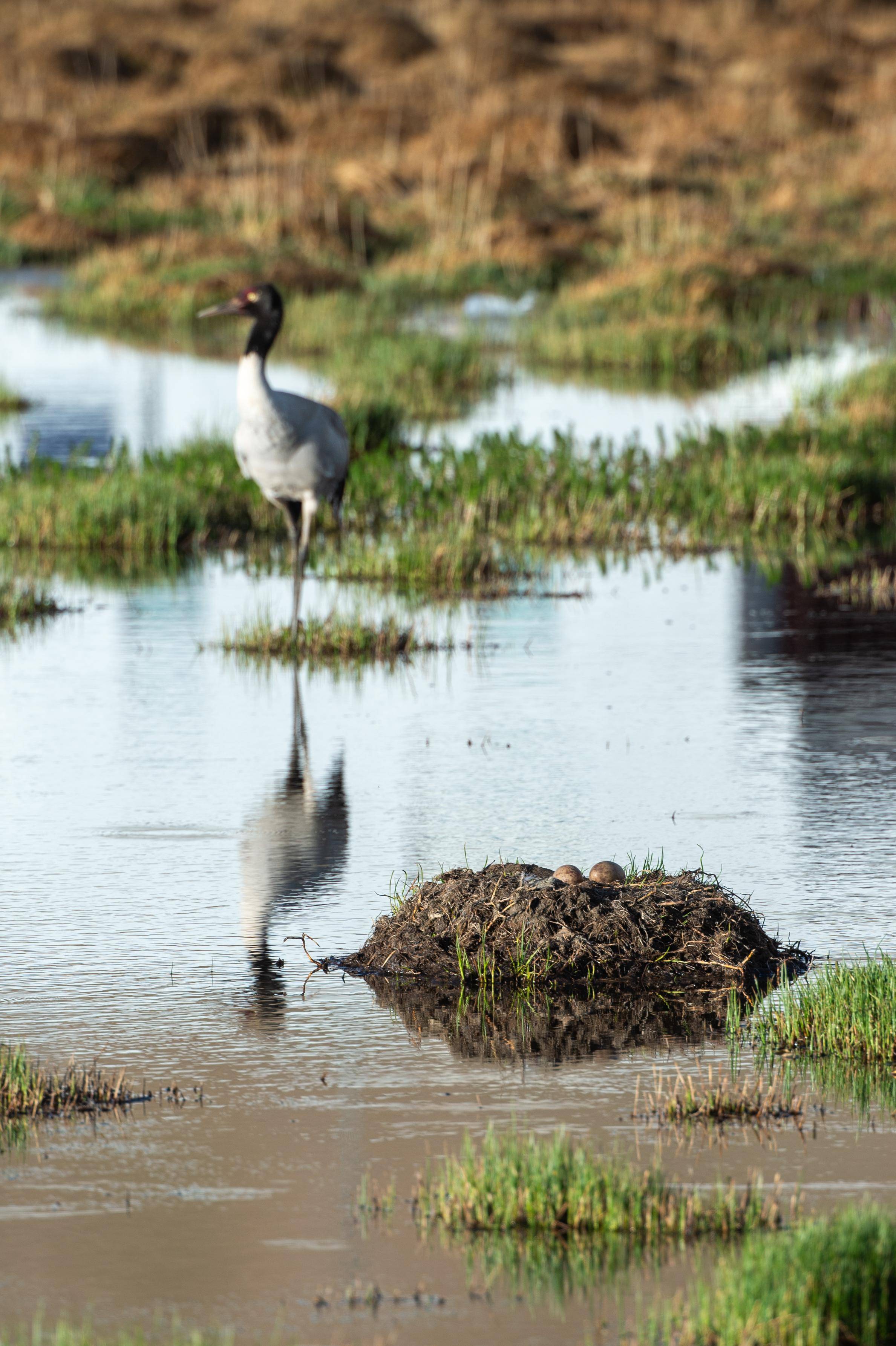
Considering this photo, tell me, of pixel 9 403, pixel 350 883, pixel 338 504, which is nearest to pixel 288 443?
pixel 338 504

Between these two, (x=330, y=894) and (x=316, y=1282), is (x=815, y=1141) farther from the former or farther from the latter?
(x=330, y=894)

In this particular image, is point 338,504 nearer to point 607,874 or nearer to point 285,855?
point 285,855

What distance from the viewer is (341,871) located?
908 cm

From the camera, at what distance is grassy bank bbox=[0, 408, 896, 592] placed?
1816 cm

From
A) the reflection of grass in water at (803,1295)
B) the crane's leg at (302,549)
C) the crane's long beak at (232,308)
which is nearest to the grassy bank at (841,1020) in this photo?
the reflection of grass in water at (803,1295)

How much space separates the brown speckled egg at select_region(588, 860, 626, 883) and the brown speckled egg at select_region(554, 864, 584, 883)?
0.05 m

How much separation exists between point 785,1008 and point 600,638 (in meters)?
7.55

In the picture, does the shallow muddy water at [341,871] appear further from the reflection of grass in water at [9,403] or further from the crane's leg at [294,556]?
the reflection of grass in water at [9,403]

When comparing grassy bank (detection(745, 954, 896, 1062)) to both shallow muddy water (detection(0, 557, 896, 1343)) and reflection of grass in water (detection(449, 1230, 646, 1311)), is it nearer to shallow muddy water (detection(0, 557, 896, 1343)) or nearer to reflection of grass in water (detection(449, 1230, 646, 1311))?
shallow muddy water (detection(0, 557, 896, 1343))

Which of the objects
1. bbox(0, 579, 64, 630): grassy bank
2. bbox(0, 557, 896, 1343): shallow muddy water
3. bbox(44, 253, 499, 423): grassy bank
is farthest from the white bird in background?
bbox(44, 253, 499, 423): grassy bank

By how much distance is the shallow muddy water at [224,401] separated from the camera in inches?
931

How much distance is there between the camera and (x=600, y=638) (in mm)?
14508

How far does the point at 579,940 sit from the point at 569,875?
0.36m

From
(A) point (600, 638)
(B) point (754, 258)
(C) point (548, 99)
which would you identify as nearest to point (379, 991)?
(A) point (600, 638)
